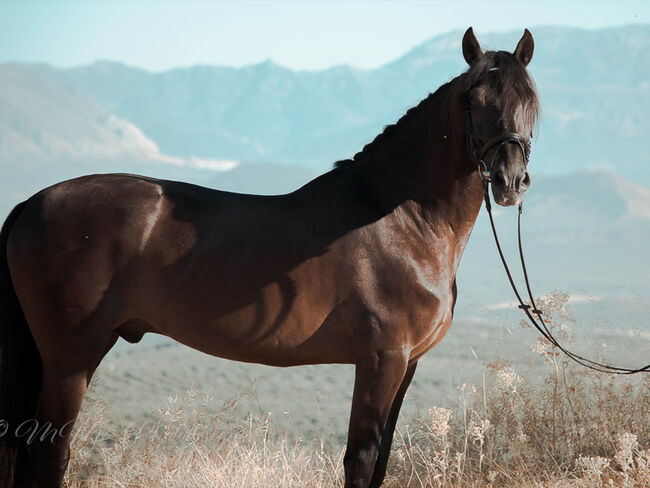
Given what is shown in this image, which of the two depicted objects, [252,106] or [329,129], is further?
[252,106]

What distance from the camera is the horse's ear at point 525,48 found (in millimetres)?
3082

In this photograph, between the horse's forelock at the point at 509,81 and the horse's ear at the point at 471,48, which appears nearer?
the horse's forelock at the point at 509,81

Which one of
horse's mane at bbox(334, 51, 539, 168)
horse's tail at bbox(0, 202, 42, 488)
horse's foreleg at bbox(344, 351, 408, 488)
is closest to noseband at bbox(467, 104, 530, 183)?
horse's mane at bbox(334, 51, 539, 168)

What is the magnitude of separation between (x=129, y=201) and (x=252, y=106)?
140 meters

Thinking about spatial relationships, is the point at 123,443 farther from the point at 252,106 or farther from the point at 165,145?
the point at 252,106

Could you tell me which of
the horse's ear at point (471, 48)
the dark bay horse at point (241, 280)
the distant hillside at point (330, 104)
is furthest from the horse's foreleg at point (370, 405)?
the distant hillside at point (330, 104)

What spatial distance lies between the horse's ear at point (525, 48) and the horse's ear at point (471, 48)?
17 centimetres

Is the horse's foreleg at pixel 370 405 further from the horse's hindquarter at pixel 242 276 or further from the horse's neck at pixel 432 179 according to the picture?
the horse's neck at pixel 432 179

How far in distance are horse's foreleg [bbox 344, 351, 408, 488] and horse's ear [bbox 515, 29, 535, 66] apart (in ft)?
4.84

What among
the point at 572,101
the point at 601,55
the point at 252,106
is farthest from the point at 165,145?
the point at 601,55

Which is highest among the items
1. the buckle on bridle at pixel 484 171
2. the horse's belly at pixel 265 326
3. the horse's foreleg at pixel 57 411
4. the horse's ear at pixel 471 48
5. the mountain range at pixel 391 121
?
the mountain range at pixel 391 121

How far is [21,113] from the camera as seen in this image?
7869cm

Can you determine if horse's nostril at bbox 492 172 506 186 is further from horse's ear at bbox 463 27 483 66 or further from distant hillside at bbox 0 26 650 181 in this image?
distant hillside at bbox 0 26 650 181

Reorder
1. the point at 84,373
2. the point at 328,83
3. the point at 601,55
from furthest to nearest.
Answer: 1. the point at 328,83
2. the point at 601,55
3. the point at 84,373
